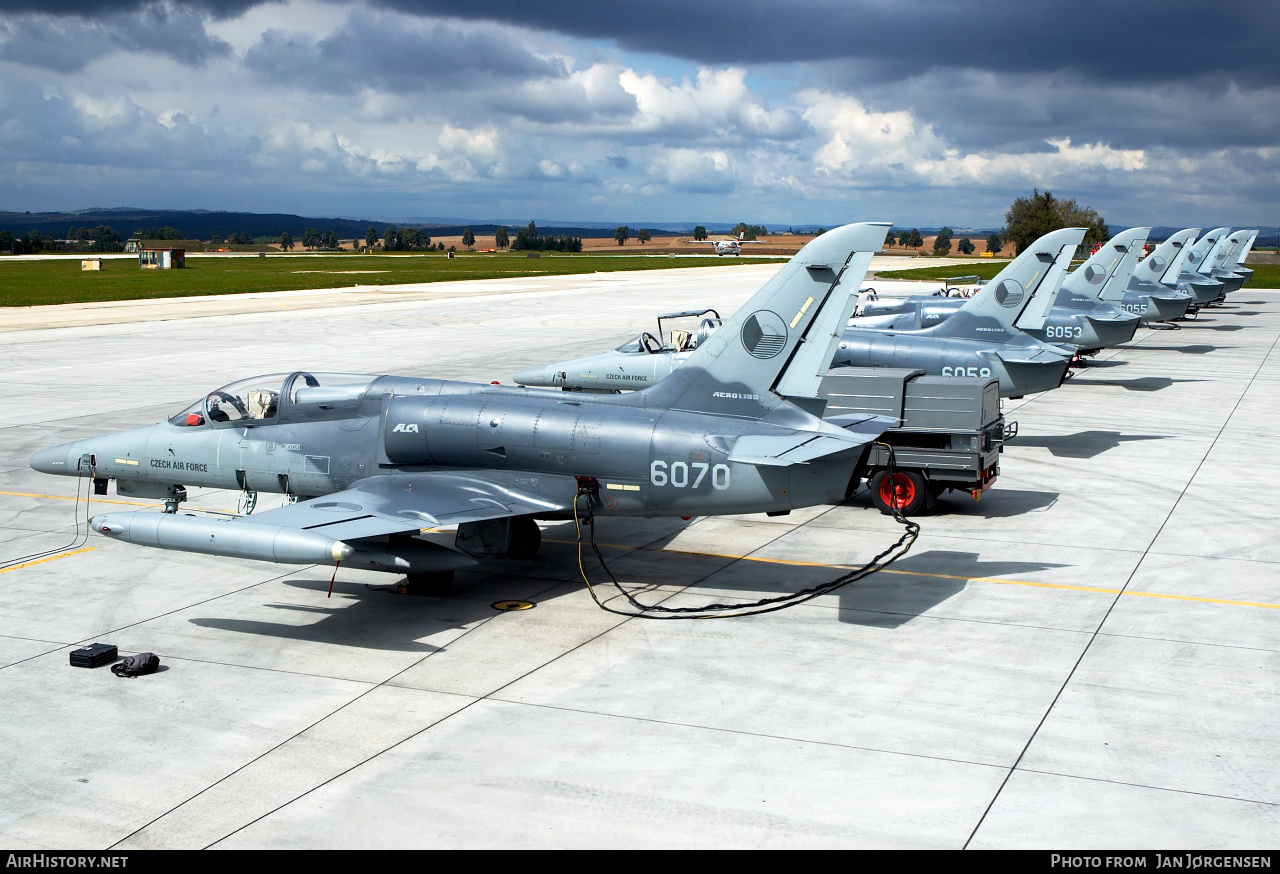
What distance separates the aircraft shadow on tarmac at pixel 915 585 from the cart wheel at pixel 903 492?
219 cm

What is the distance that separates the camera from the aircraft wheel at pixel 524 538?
15656 mm

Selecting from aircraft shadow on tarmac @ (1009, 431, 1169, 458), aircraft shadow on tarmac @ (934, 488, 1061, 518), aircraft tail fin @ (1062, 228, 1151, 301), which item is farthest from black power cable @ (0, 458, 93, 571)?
aircraft tail fin @ (1062, 228, 1151, 301)

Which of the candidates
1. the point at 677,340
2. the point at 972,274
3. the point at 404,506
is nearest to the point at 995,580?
the point at 404,506

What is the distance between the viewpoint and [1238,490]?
20.5 m

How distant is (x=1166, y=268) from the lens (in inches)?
1993

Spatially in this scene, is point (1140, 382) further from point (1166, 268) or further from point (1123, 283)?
point (1166, 268)

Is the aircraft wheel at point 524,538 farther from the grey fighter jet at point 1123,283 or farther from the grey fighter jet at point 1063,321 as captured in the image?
the grey fighter jet at point 1123,283

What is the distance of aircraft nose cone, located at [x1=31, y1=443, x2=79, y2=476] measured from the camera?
15992 millimetres

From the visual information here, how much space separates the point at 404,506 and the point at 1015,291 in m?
Answer: 18.9

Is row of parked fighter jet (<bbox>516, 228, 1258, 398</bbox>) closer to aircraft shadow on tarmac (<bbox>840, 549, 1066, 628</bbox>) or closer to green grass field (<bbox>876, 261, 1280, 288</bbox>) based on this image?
aircraft shadow on tarmac (<bbox>840, 549, 1066, 628</bbox>)

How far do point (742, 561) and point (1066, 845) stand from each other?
26.8 ft

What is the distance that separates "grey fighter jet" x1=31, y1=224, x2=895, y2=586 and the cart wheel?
A: 3.64 m
